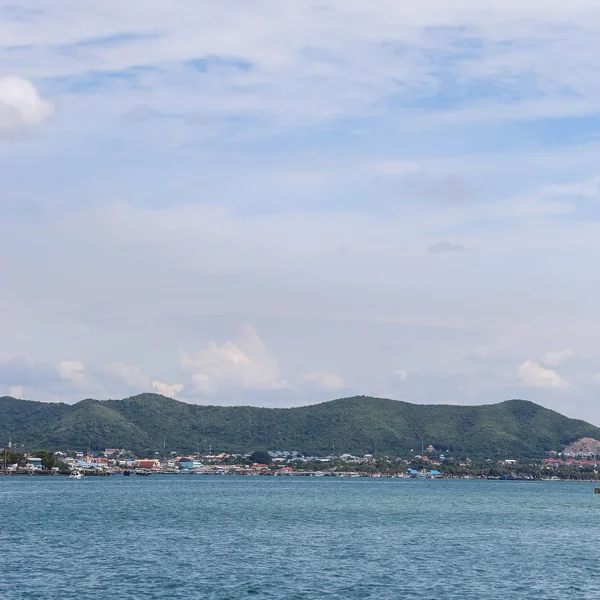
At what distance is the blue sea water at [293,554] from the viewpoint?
61.8 meters

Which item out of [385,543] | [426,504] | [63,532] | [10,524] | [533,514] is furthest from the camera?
[426,504]

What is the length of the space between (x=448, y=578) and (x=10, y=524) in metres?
57.0

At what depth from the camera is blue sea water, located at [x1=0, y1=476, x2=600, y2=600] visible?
6184cm

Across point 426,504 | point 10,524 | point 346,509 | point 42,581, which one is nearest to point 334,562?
point 42,581

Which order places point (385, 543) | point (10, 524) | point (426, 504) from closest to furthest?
point (385, 543)
point (10, 524)
point (426, 504)

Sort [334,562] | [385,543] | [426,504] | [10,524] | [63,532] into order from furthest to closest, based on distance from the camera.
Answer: [426,504] < [10,524] < [63,532] < [385,543] < [334,562]

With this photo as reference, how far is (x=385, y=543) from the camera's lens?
88.3 meters

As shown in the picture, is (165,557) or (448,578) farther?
(165,557)

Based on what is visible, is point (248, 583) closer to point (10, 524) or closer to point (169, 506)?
point (10, 524)

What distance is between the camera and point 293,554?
259 feet

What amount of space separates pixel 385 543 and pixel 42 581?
34.8 metres

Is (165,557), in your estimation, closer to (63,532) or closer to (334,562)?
(334,562)

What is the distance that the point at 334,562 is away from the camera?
7425 centimetres

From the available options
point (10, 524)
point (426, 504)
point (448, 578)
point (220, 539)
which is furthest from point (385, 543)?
point (426, 504)
